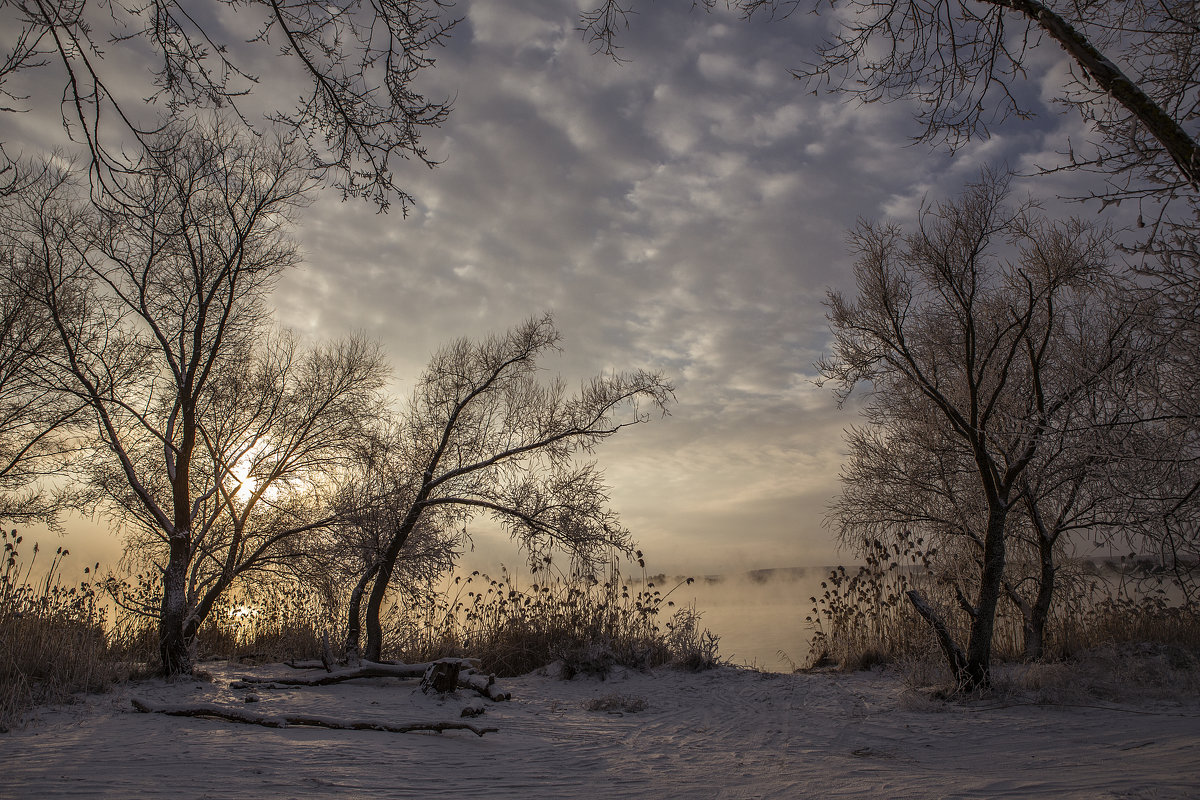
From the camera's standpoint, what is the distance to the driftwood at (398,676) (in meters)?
8.05

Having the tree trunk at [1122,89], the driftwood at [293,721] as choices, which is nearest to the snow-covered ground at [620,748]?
the driftwood at [293,721]

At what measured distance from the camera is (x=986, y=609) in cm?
808

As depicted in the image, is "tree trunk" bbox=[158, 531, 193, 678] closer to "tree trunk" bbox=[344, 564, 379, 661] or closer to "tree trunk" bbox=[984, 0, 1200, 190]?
"tree trunk" bbox=[344, 564, 379, 661]

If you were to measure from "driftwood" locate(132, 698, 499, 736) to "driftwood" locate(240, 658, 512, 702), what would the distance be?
190 cm

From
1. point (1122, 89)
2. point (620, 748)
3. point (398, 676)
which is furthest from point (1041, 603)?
point (398, 676)

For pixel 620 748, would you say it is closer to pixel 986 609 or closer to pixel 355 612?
pixel 986 609

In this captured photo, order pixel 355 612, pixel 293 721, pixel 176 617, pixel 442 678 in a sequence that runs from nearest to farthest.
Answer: pixel 293 721
pixel 442 678
pixel 176 617
pixel 355 612

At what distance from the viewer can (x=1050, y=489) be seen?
9047mm

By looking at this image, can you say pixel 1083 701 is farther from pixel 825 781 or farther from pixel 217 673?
pixel 217 673

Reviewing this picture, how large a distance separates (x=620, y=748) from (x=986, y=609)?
16.4 ft

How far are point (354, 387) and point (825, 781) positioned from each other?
9.61 meters

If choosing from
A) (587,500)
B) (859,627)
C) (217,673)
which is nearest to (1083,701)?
(859,627)

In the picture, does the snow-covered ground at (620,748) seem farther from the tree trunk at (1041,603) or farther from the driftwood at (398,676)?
the tree trunk at (1041,603)

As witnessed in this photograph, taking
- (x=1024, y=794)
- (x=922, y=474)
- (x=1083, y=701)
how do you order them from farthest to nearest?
(x=922, y=474) < (x=1083, y=701) < (x=1024, y=794)
